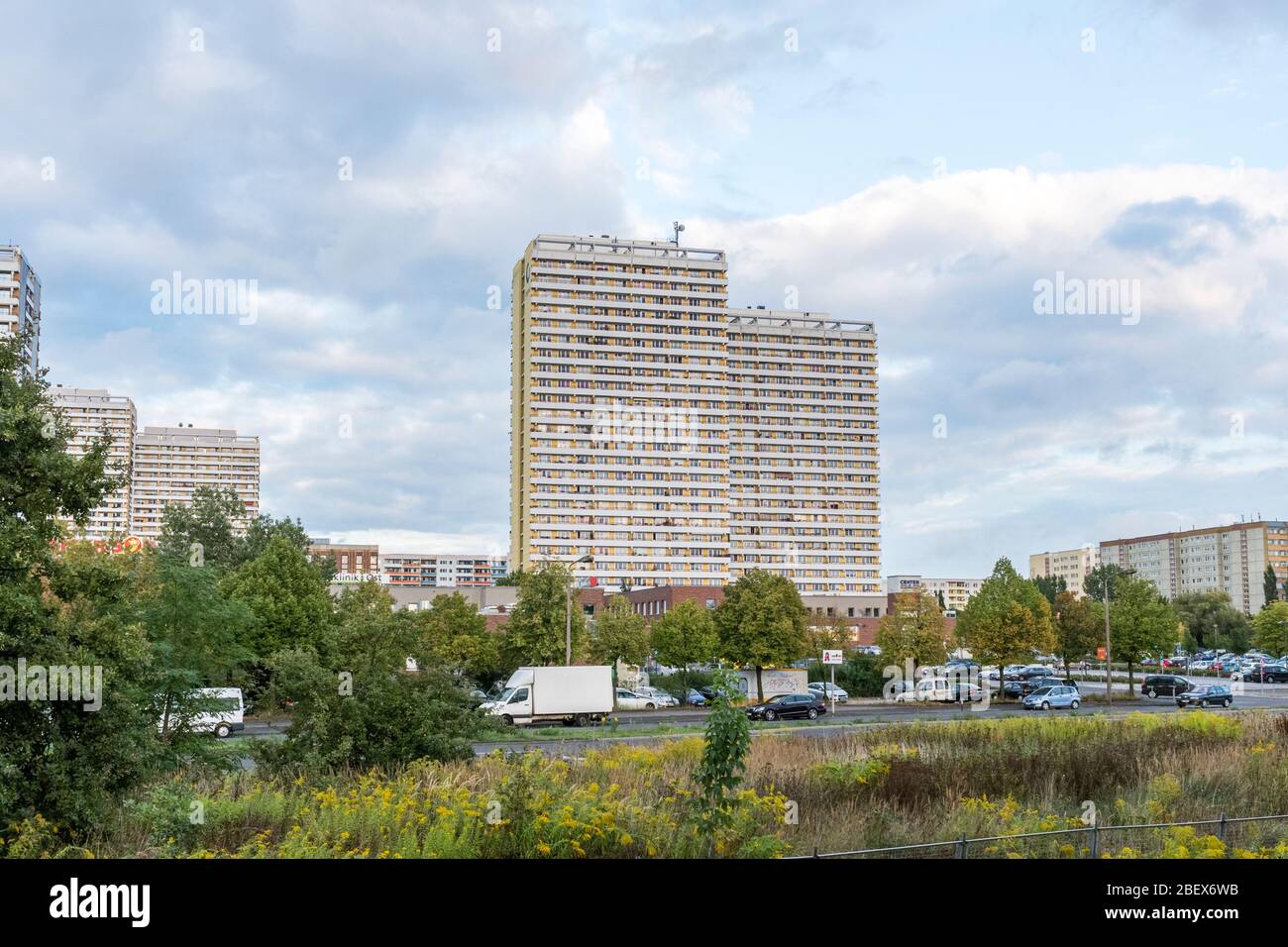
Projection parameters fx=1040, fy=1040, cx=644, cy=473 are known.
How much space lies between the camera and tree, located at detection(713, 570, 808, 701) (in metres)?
57.6

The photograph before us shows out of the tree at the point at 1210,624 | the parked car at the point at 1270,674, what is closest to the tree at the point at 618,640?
the parked car at the point at 1270,674

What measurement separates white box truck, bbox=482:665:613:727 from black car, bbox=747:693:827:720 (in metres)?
6.98

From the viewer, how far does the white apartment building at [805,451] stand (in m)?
172

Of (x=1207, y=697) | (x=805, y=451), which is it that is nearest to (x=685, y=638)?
(x=1207, y=697)

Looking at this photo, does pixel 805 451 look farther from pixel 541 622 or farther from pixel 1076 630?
pixel 541 622

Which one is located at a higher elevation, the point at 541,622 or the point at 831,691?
the point at 541,622

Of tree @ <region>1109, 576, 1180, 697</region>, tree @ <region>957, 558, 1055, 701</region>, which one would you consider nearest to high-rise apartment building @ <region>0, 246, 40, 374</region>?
tree @ <region>957, 558, 1055, 701</region>

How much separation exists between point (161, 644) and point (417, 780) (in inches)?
276

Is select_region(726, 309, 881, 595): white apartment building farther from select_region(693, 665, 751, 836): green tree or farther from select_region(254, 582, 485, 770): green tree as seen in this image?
select_region(693, 665, 751, 836): green tree

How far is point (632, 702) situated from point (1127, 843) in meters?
44.3

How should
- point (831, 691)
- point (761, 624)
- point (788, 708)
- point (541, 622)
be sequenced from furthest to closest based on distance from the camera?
point (761, 624), point (541, 622), point (831, 691), point (788, 708)

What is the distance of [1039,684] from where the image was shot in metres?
54.5
